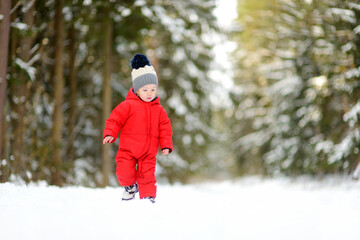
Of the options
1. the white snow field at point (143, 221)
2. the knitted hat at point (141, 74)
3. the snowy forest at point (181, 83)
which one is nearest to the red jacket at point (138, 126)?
the knitted hat at point (141, 74)

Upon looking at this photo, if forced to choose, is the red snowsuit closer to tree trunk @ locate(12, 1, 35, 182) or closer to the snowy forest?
the snowy forest

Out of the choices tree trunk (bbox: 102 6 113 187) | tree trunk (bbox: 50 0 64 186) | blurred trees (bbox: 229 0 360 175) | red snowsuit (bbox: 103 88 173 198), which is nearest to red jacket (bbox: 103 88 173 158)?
red snowsuit (bbox: 103 88 173 198)

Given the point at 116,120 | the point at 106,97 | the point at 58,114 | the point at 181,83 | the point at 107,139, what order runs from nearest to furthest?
the point at 107,139 → the point at 116,120 → the point at 58,114 → the point at 106,97 → the point at 181,83

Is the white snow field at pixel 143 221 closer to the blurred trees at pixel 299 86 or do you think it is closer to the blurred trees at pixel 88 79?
the blurred trees at pixel 88 79

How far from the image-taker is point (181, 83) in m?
14.9

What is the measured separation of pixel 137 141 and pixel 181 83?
1086 centimetres

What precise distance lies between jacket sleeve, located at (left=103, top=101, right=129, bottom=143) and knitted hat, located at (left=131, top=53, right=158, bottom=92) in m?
0.29

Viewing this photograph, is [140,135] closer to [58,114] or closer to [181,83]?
[58,114]

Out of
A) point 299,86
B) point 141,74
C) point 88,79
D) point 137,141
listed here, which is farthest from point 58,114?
point 299,86

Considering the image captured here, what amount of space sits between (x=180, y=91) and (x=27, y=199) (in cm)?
1139

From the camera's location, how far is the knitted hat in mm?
4301

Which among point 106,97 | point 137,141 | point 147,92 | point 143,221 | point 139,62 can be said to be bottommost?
point 143,221

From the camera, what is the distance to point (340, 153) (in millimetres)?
8484

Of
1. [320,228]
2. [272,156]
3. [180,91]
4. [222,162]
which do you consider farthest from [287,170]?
[222,162]
